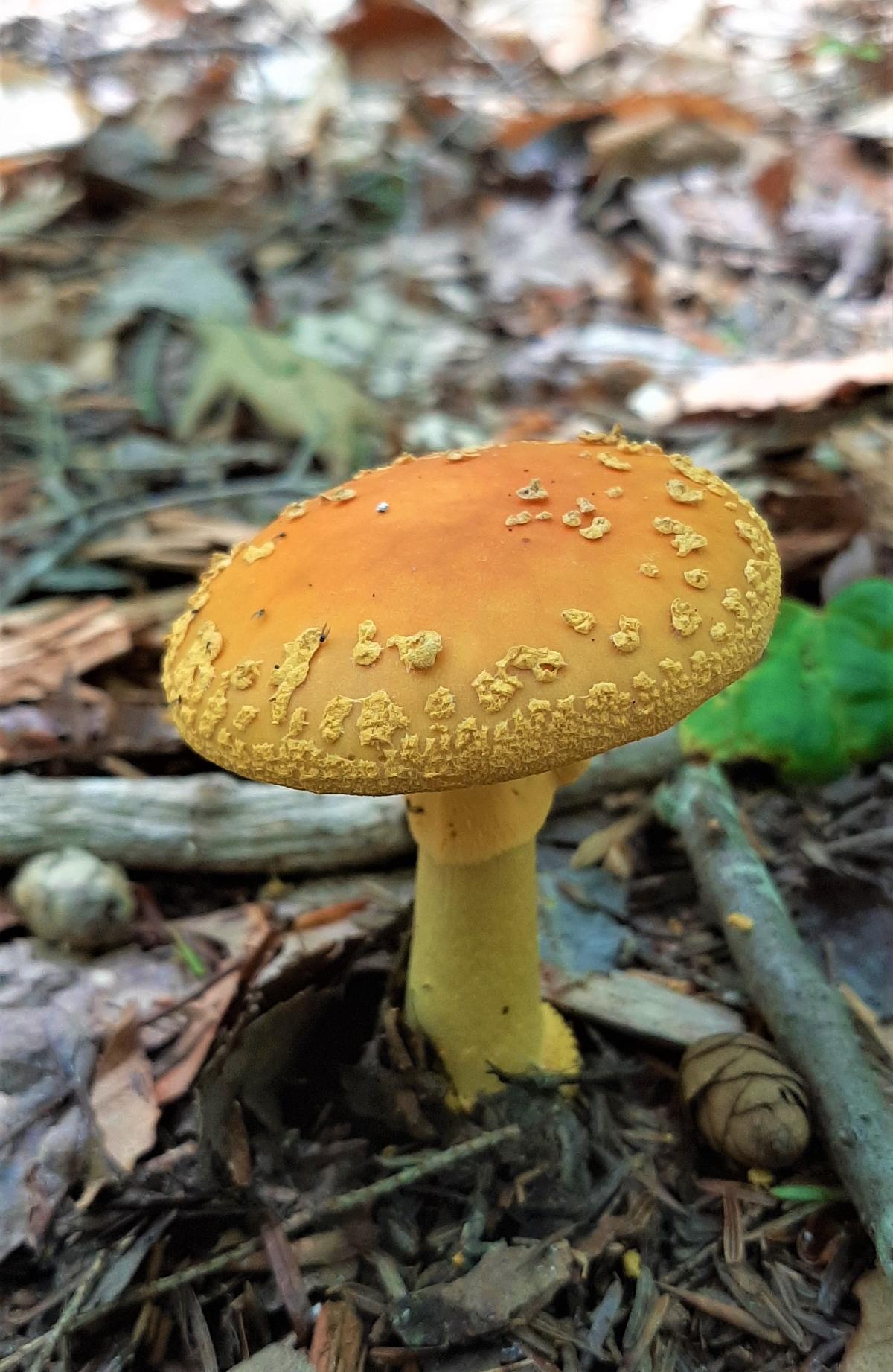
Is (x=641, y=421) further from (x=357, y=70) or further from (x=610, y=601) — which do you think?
(x=357, y=70)

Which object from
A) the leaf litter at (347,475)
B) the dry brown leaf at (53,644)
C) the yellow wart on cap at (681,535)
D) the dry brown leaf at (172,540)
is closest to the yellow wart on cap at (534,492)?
the yellow wart on cap at (681,535)

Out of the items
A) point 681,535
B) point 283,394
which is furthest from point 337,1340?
point 283,394

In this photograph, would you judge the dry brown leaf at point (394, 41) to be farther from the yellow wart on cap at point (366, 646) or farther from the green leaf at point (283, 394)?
the yellow wart on cap at point (366, 646)

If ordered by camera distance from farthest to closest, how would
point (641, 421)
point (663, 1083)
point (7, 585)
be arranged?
1. point (641, 421)
2. point (7, 585)
3. point (663, 1083)

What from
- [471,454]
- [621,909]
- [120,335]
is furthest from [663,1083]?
[120,335]

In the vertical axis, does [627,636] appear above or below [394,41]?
below

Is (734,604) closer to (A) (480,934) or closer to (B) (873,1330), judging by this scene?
(A) (480,934)

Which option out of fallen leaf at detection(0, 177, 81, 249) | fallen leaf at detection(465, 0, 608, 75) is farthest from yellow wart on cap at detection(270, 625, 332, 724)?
fallen leaf at detection(465, 0, 608, 75)
